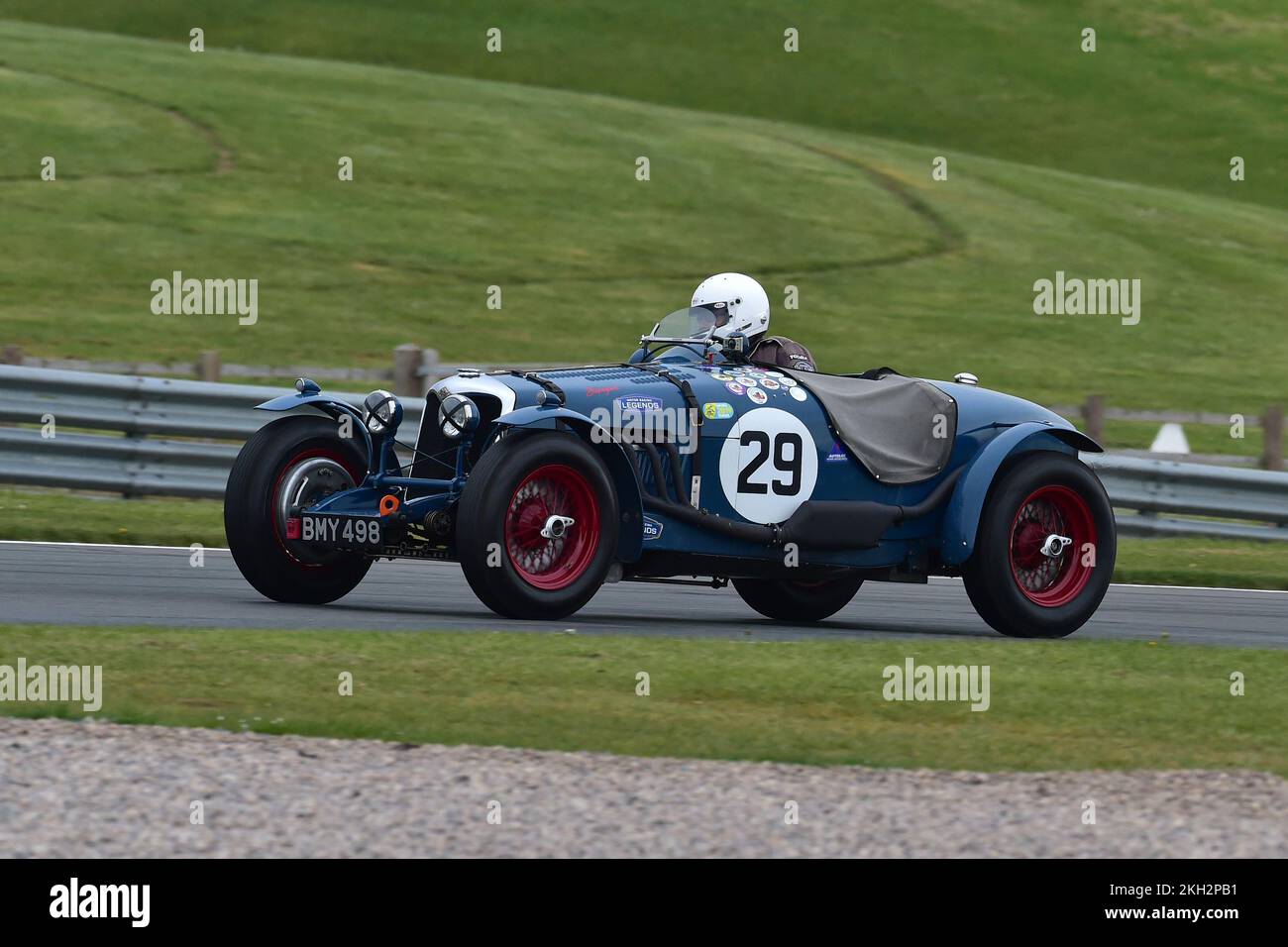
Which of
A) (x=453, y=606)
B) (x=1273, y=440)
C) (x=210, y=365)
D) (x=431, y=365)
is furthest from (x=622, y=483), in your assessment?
(x=1273, y=440)

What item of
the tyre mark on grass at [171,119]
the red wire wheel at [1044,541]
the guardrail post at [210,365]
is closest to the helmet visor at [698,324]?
the red wire wheel at [1044,541]

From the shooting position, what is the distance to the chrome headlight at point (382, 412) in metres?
9.91

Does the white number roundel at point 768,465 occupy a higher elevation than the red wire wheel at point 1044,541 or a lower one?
higher

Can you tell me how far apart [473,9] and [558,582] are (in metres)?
44.6

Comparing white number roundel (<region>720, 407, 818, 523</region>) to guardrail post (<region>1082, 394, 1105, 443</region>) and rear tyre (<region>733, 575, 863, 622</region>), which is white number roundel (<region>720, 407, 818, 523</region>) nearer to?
rear tyre (<region>733, 575, 863, 622</region>)

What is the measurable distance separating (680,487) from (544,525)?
790 millimetres

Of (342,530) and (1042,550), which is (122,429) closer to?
(342,530)

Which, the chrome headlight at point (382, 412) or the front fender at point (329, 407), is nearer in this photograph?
the chrome headlight at point (382, 412)

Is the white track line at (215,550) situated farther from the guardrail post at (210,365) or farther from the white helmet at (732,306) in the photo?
the guardrail post at (210,365)

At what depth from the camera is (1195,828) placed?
618cm

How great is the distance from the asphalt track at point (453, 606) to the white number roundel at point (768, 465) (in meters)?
0.65
